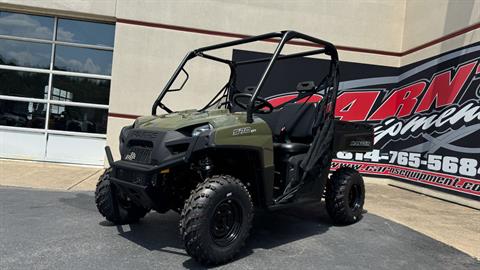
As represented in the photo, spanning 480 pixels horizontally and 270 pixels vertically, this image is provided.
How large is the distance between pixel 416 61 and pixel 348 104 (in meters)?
1.91

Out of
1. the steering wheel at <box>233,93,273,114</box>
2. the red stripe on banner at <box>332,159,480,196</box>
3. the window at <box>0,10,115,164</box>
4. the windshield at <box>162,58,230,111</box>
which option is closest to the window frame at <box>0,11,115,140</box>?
the window at <box>0,10,115,164</box>

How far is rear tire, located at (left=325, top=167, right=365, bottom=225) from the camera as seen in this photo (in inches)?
215

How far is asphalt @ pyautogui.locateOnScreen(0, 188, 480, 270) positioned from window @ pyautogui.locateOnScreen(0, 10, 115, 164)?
4544 millimetres

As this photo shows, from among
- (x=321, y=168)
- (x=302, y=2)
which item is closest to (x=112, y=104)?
(x=302, y=2)

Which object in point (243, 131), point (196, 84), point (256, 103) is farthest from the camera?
point (196, 84)

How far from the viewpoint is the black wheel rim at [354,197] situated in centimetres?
588

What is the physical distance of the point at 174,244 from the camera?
4340 mm

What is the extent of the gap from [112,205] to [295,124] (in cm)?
244

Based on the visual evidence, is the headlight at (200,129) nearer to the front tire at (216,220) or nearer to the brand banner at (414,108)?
the front tire at (216,220)

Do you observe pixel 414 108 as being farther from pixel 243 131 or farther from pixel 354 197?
pixel 243 131

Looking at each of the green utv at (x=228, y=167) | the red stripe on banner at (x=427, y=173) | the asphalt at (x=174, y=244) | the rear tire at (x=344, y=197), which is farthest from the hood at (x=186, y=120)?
the red stripe on banner at (x=427, y=173)

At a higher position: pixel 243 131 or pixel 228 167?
pixel 243 131

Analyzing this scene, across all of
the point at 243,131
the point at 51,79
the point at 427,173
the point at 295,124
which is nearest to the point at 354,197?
the point at 295,124

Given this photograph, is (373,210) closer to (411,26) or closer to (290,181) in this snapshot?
(290,181)
